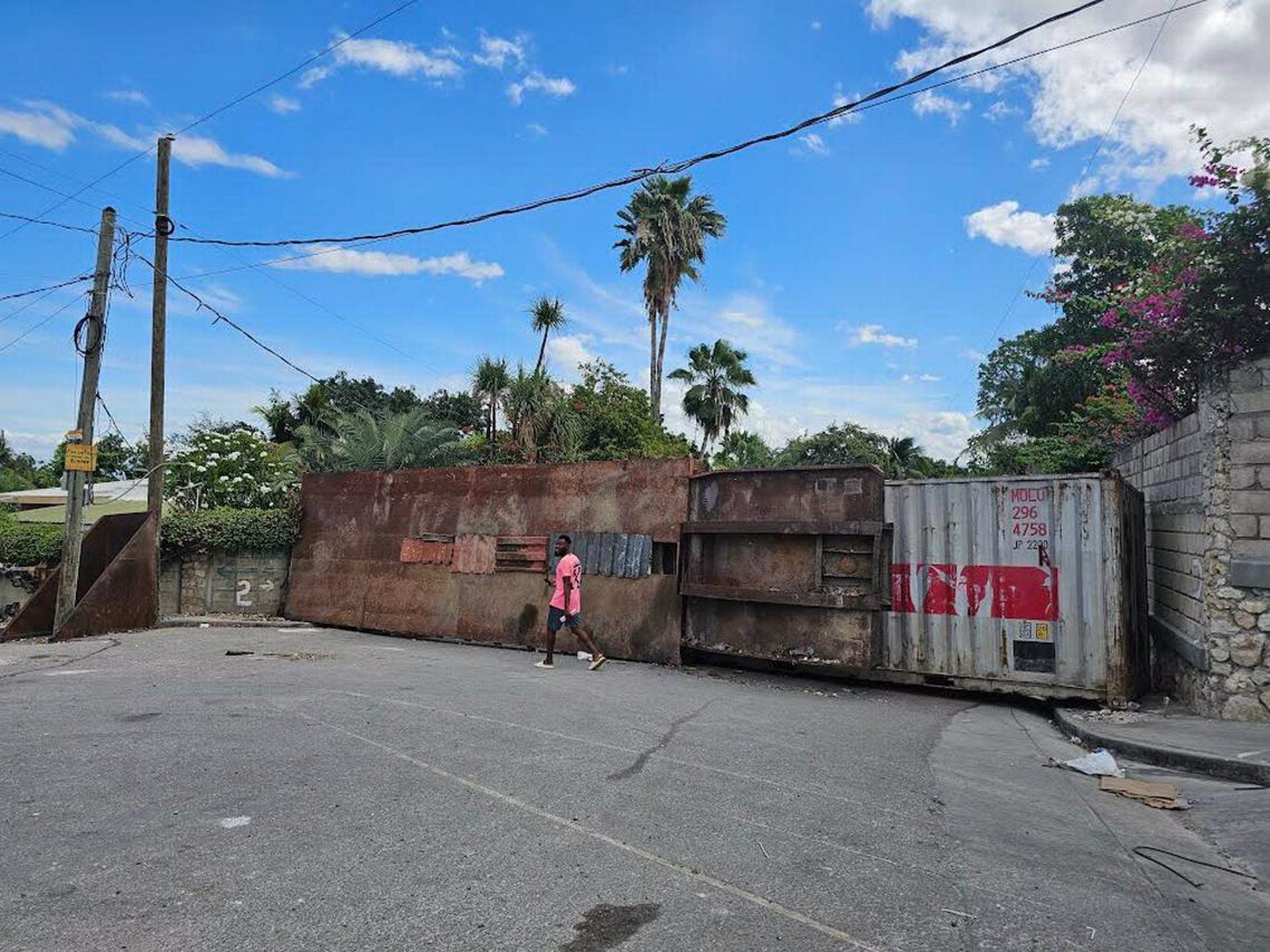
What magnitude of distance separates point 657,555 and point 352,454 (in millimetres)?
11848

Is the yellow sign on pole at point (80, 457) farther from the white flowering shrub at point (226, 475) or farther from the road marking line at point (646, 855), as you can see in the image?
the road marking line at point (646, 855)

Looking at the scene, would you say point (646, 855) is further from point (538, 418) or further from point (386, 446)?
point (538, 418)

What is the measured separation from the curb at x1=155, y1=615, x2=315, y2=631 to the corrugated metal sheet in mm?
5656

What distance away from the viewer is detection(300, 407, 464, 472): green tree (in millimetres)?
20328

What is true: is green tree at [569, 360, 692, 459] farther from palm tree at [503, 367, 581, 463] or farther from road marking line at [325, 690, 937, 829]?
road marking line at [325, 690, 937, 829]

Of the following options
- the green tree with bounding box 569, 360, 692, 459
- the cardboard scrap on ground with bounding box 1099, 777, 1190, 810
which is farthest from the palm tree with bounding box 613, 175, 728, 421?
the cardboard scrap on ground with bounding box 1099, 777, 1190, 810

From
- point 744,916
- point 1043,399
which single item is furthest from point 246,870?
point 1043,399

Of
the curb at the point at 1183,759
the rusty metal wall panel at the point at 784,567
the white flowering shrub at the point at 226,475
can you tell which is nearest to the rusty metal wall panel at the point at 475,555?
the rusty metal wall panel at the point at 784,567

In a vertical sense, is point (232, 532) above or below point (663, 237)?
below

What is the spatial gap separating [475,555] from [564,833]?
9088mm

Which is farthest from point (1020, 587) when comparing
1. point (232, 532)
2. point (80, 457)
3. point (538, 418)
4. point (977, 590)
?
point (538, 418)

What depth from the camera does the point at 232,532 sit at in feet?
50.5

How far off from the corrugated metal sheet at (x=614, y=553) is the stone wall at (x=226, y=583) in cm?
696

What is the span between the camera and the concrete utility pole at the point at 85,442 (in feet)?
42.6
